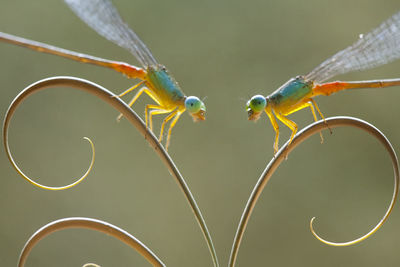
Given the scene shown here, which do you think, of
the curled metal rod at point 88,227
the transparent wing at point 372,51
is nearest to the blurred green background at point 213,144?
the transparent wing at point 372,51

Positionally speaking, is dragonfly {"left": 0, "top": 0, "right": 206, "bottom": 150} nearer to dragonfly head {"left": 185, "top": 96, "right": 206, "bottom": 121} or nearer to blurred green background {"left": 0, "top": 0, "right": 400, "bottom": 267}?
dragonfly head {"left": 185, "top": 96, "right": 206, "bottom": 121}

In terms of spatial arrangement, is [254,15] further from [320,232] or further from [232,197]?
[320,232]

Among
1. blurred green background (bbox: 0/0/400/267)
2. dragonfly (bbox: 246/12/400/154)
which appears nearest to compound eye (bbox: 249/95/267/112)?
dragonfly (bbox: 246/12/400/154)

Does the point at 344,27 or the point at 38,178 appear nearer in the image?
the point at 38,178

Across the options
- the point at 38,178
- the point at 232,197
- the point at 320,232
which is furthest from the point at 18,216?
the point at 320,232

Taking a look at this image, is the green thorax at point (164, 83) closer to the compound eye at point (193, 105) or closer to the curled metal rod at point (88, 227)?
the compound eye at point (193, 105)
